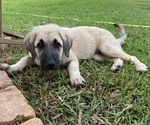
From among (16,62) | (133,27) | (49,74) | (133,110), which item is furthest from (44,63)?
(133,27)

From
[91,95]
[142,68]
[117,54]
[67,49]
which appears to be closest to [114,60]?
[117,54]

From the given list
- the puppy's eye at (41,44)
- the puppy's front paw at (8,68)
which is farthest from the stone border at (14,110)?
the puppy's eye at (41,44)

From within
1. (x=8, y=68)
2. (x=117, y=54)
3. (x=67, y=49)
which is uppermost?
(x=67, y=49)

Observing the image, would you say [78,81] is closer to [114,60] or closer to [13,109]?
[13,109]

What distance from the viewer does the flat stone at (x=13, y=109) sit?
2898 millimetres

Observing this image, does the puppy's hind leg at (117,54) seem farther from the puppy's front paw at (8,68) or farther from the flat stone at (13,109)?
the flat stone at (13,109)

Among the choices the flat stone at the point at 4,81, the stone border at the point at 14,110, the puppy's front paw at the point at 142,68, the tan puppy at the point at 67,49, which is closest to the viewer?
the stone border at the point at 14,110

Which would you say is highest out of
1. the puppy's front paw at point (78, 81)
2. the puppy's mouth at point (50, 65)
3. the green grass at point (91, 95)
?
the puppy's mouth at point (50, 65)

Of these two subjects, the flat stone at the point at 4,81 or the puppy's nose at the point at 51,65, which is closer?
the flat stone at the point at 4,81

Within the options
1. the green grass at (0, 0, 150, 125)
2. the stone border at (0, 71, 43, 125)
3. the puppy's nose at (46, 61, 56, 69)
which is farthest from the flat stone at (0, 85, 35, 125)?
the puppy's nose at (46, 61, 56, 69)

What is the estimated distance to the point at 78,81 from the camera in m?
3.78

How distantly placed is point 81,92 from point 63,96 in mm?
208

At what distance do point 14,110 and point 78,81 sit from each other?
1.00 metres

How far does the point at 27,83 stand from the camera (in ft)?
12.8
